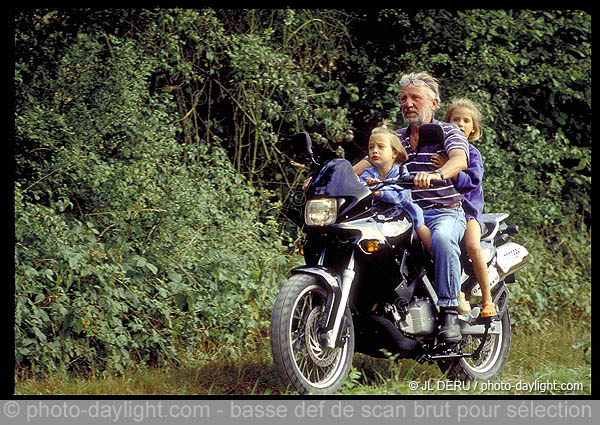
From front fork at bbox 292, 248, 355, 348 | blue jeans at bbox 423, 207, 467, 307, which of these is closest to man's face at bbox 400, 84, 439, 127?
blue jeans at bbox 423, 207, 467, 307

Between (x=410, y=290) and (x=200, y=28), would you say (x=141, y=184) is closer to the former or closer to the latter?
(x=200, y=28)

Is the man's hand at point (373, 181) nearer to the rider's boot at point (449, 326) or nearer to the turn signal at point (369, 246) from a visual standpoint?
the turn signal at point (369, 246)

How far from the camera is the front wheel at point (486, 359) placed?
219 inches

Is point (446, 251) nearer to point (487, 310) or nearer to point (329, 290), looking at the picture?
point (487, 310)

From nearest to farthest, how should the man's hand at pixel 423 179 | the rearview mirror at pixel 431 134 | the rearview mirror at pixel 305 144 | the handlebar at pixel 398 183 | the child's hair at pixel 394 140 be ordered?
the rearview mirror at pixel 431 134
the man's hand at pixel 423 179
the handlebar at pixel 398 183
the rearview mirror at pixel 305 144
the child's hair at pixel 394 140

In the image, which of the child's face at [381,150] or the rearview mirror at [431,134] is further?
the child's face at [381,150]

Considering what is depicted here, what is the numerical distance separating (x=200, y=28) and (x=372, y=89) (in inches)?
76.6

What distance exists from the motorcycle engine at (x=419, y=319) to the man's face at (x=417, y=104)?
1.12 metres

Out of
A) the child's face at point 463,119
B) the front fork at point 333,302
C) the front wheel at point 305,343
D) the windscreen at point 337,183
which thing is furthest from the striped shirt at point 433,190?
the front wheel at point 305,343

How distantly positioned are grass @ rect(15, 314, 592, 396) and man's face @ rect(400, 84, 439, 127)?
155cm

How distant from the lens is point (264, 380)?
544cm

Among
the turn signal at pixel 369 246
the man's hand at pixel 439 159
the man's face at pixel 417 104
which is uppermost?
the man's face at pixel 417 104

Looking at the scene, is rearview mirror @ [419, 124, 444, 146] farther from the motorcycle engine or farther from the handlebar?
the motorcycle engine

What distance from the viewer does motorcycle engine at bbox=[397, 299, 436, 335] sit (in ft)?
16.4
